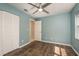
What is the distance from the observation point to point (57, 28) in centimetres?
176

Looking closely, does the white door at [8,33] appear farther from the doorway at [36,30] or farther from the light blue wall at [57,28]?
the light blue wall at [57,28]

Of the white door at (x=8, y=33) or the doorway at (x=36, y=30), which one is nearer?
the white door at (x=8, y=33)

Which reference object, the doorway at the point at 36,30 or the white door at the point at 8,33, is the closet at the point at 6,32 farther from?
the doorway at the point at 36,30

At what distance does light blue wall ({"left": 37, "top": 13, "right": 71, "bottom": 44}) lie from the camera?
1.67 m

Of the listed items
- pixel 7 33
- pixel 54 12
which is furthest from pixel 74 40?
pixel 7 33

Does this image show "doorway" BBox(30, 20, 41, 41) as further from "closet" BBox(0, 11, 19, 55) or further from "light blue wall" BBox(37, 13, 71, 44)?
"closet" BBox(0, 11, 19, 55)

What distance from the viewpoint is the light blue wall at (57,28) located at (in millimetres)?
1666

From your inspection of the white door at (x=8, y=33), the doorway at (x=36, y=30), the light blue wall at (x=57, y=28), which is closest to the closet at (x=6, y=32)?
the white door at (x=8, y=33)

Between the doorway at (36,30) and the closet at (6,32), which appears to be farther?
the doorway at (36,30)

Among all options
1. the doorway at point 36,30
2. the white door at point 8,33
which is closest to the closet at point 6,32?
the white door at point 8,33

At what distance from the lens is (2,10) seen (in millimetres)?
1676

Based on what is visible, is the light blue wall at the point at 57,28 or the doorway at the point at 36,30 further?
the doorway at the point at 36,30

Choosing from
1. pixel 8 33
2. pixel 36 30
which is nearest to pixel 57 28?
pixel 36 30

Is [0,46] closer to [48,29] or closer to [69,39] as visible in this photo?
[48,29]
